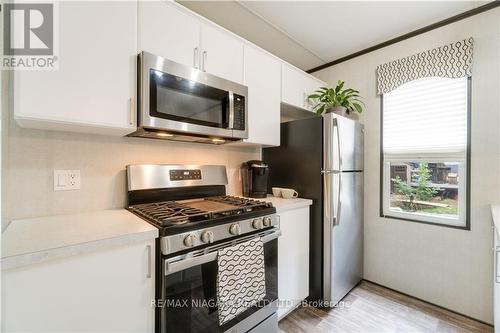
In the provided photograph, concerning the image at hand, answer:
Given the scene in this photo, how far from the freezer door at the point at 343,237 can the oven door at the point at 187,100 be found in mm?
1009

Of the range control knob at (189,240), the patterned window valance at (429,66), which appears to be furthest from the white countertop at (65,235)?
the patterned window valance at (429,66)

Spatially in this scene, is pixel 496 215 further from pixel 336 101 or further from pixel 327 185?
pixel 336 101

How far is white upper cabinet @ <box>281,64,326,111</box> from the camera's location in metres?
2.21

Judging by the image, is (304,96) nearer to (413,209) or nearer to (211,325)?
(413,209)

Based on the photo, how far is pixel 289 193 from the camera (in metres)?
2.09

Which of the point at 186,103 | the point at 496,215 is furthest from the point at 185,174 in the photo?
the point at 496,215

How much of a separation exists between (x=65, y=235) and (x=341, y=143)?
6.52 feet

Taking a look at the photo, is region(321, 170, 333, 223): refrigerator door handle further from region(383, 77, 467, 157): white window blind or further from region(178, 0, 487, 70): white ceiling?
region(178, 0, 487, 70): white ceiling

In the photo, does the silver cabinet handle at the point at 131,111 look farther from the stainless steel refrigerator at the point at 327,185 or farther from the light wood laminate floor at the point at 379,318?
the light wood laminate floor at the point at 379,318

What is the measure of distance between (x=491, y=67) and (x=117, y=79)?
2.69 meters

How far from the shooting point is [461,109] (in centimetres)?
195

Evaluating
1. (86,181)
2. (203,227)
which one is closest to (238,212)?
(203,227)

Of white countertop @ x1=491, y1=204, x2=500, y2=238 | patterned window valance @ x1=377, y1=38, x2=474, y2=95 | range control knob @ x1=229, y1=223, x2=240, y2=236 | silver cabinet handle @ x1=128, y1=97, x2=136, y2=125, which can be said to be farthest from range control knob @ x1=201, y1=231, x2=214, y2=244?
patterned window valance @ x1=377, y1=38, x2=474, y2=95

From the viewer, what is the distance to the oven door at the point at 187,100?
129cm
